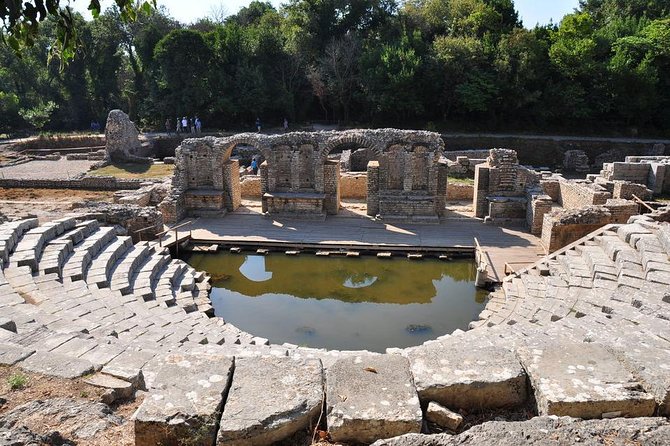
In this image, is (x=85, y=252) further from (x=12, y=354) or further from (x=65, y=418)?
(x=65, y=418)

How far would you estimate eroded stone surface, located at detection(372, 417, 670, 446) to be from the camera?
2982mm

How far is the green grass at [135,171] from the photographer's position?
2462 cm

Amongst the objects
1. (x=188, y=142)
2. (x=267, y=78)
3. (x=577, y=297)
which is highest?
(x=267, y=78)

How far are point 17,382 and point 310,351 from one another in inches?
182

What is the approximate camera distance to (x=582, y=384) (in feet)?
12.5

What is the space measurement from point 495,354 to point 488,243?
11.6 meters

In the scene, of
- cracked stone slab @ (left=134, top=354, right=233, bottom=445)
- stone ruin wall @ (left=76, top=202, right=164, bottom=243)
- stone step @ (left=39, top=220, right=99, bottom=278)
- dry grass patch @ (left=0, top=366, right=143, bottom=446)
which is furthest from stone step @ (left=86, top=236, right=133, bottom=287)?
cracked stone slab @ (left=134, top=354, right=233, bottom=445)

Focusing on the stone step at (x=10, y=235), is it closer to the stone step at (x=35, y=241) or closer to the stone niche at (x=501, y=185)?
Result: the stone step at (x=35, y=241)

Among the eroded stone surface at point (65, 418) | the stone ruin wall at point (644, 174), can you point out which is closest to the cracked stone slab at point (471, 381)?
the eroded stone surface at point (65, 418)

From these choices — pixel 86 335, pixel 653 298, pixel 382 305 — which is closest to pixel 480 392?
pixel 86 335

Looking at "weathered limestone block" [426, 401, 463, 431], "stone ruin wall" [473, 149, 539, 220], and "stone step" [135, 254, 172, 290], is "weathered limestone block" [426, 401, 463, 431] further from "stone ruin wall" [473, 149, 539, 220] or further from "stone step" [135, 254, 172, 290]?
"stone ruin wall" [473, 149, 539, 220]

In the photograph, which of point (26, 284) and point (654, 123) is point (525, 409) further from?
point (654, 123)

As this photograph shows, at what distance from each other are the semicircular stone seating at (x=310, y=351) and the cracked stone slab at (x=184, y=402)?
0.03 ft

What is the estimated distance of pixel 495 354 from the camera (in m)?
4.36
